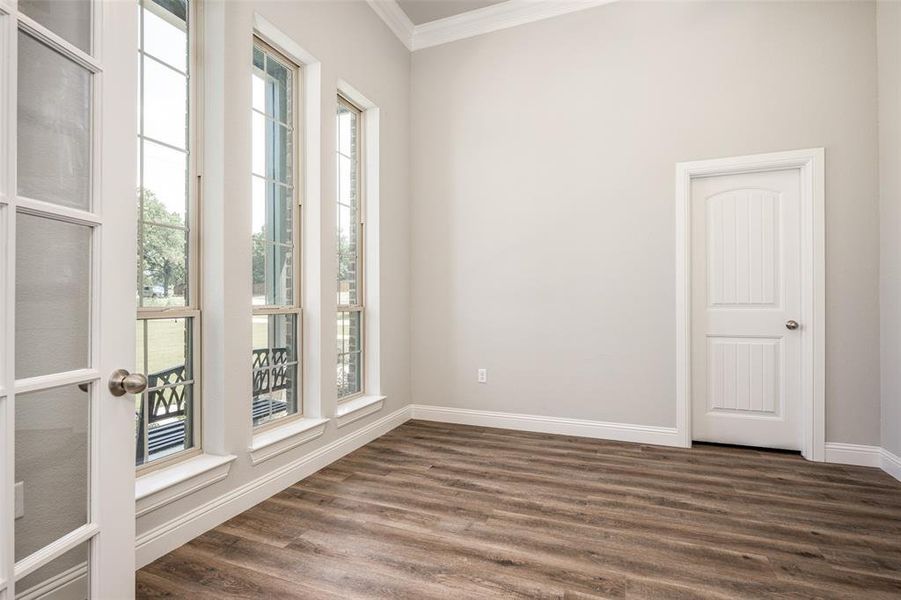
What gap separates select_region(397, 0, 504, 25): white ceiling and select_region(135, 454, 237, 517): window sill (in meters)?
3.51

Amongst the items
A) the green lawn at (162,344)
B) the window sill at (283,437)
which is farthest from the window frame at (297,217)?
the green lawn at (162,344)

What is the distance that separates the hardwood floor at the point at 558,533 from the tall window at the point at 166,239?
1.90 feet

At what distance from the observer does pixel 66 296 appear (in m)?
1.27

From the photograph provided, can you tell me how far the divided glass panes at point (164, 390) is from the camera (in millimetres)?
1984

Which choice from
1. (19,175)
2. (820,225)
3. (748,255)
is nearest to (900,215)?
(820,225)

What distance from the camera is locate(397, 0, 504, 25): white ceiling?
12.0ft

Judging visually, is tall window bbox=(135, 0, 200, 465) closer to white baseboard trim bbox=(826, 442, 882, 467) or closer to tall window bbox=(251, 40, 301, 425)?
tall window bbox=(251, 40, 301, 425)

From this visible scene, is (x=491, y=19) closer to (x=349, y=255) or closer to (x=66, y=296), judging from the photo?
(x=349, y=255)

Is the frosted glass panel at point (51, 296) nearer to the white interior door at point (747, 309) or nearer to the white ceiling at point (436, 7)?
the white ceiling at point (436, 7)

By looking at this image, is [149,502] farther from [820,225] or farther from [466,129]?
[820,225]

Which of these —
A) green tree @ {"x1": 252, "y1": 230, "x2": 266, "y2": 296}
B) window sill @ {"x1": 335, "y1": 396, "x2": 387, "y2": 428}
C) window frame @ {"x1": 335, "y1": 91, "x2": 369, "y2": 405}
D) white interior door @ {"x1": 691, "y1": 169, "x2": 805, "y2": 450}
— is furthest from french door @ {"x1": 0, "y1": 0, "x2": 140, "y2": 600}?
white interior door @ {"x1": 691, "y1": 169, "x2": 805, "y2": 450}

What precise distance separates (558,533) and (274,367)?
1789 mm

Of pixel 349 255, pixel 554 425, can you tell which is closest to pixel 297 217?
pixel 349 255

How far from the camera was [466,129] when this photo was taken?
397 centimetres
